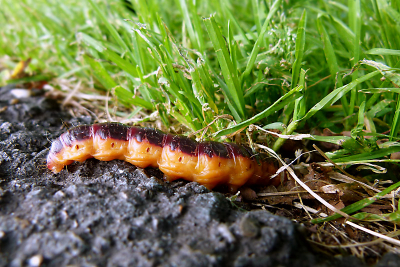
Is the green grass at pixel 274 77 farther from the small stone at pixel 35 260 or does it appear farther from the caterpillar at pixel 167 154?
the small stone at pixel 35 260

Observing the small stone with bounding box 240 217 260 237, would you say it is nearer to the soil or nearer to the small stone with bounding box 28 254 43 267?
the soil

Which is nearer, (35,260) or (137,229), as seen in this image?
(35,260)

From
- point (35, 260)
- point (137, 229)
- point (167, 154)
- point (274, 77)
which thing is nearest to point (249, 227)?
point (137, 229)

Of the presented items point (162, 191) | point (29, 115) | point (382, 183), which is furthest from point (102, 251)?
point (29, 115)

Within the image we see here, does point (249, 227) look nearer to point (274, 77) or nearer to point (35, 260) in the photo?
point (35, 260)

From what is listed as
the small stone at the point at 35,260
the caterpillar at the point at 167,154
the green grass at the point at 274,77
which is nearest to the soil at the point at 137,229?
the small stone at the point at 35,260
